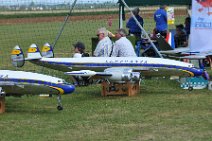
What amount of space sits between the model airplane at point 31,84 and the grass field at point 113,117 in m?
0.39

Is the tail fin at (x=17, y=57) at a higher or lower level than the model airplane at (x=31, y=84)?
higher

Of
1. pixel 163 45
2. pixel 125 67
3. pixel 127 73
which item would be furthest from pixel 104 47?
pixel 163 45

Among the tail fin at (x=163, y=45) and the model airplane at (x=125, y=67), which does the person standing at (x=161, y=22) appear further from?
the model airplane at (x=125, y=67)

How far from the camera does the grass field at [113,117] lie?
811 centimetres

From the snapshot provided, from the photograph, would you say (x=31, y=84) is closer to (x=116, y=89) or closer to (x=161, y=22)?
(x=116, y=89)

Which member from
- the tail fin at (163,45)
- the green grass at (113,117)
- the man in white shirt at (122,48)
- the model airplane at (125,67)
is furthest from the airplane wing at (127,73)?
the tail fin at (163,45)

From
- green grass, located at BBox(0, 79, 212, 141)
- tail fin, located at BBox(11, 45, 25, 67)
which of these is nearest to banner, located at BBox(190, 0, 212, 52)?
green grass, located at BBox(0, 79, 212, 141)

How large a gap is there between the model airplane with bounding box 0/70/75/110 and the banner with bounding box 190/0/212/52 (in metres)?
4.25

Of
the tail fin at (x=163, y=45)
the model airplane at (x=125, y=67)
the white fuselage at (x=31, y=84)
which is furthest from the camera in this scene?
the tail fin at (x=163, y=45)

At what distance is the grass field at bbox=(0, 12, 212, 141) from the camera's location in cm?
811

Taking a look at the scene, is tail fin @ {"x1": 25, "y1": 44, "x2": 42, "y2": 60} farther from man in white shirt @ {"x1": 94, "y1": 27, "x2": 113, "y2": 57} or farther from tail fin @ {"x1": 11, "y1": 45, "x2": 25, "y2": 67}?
man in white shirt @ {"x1": 94, "y1": 27, "x2": 113, "y2": 57}

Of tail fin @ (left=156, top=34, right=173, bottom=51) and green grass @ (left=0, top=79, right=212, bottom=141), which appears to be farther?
tail fin @ (left=156, top=34, right=173, bottom=51)

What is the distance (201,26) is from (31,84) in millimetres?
4765

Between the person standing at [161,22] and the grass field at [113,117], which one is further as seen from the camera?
the person standing at [161,22]
